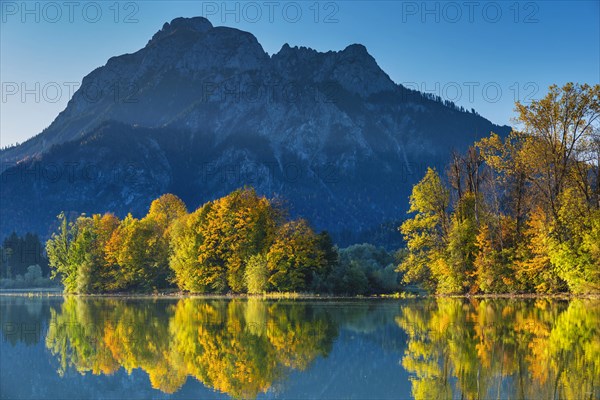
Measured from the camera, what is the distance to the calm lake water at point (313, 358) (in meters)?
17.2

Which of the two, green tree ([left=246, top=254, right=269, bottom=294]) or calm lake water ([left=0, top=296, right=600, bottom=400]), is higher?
green tree ([left=246, top=254, right=269, bottom=294])

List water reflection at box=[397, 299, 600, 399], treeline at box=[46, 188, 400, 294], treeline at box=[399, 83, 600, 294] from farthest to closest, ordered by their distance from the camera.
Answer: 1. treeline at box=[46, 188, 400, 294]
2. treeline at box=[399, 83, 600, 294]
3. water reflection at box=[397, 299, 600, 399]

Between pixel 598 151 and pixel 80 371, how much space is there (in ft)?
149

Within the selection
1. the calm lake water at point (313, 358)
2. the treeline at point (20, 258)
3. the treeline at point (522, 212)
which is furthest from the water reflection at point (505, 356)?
the treeline at point (20, 258)

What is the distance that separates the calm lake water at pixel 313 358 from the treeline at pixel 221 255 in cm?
3429

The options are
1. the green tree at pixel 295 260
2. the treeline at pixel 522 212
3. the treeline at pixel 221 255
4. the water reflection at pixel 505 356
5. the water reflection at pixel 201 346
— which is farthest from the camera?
the treeline at pixel 221 255

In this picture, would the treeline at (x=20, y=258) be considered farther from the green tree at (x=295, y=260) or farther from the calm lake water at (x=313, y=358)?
the calm lake water at (x=313, y=358)

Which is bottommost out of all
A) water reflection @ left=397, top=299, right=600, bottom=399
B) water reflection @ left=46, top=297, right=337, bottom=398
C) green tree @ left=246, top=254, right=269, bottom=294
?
water reflection @ left=46, top=297, right=337, bottom=398

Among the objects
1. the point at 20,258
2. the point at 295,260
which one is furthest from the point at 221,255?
the point at 20,258

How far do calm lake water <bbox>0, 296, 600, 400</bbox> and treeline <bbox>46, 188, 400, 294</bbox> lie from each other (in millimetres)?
34286

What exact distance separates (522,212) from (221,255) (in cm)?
3342

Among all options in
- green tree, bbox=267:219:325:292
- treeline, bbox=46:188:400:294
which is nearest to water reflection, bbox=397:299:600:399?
green tree, bbox=267:219:325:292

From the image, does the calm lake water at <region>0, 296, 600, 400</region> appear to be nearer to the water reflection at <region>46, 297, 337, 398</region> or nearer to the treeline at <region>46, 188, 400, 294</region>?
the water reflection at <region>46, 297, 337, 398</region>

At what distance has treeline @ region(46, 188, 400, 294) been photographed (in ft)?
236
